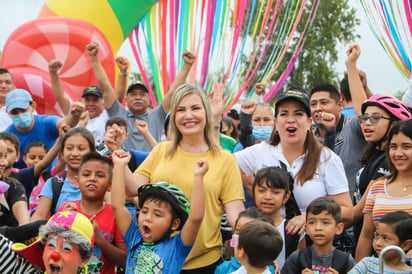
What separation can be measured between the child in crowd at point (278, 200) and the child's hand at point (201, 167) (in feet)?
1.90

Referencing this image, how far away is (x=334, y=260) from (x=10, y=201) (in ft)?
7.79

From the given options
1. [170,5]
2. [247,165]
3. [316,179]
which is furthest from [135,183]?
[170,5]

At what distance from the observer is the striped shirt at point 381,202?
3.64 metres

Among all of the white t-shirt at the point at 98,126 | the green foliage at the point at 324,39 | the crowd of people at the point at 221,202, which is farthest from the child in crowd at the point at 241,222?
the green foliage at the point at 324,39

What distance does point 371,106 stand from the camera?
4219mm

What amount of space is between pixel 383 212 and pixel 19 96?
13.6 ft

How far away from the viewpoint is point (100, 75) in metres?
5.95

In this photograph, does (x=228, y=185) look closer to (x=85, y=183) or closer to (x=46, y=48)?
(x=85, y=183)

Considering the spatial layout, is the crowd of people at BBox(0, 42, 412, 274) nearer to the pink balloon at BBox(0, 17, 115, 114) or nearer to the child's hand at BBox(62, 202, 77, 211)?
the child's hand at BBox(62, 202, 77, 211)

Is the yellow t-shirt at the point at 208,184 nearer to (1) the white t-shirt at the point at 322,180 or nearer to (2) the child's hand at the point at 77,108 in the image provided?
(1) the white t-shirt at the point at 322,180

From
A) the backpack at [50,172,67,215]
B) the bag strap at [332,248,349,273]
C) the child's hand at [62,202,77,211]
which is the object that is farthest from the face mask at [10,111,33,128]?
the bag strap at [332,248,349,273]

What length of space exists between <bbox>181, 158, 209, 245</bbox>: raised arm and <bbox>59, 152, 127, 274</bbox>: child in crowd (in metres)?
0.63

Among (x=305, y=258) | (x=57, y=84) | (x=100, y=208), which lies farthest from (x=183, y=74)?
(x=305, y=258)

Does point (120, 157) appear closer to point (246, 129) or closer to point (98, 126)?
point (246, 129)
